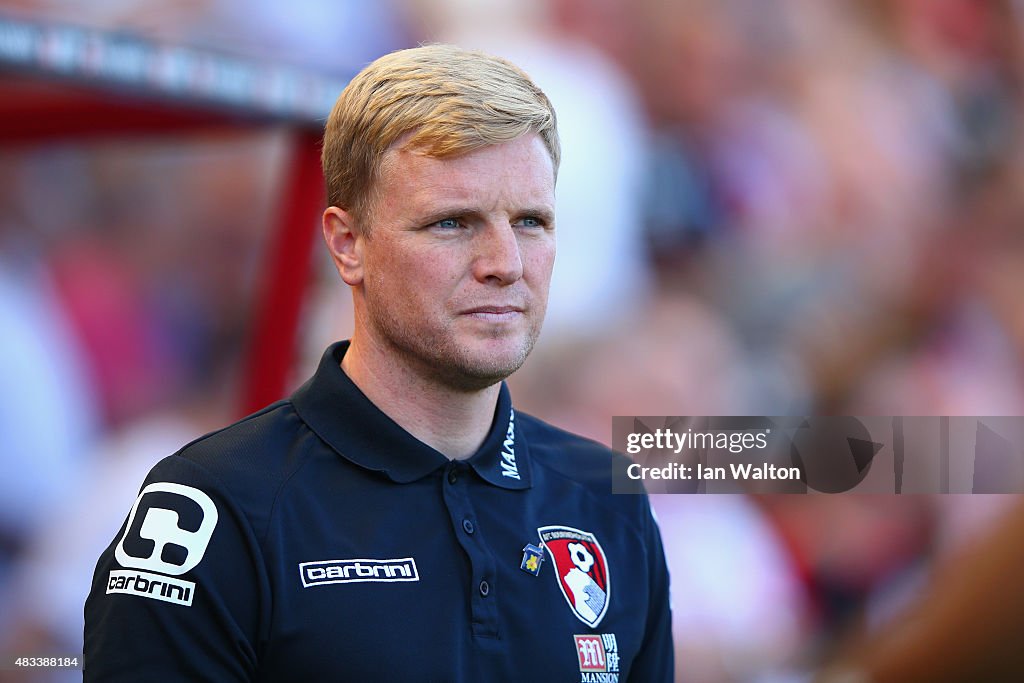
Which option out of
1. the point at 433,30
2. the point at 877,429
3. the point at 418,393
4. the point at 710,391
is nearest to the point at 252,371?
the point at 418,393

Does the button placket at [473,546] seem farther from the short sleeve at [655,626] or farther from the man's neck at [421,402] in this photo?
the short sleeve at [655,626]

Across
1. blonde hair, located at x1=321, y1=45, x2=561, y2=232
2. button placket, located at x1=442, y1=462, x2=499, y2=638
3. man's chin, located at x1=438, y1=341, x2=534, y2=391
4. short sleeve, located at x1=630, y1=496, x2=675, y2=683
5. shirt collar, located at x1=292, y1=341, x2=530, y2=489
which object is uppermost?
blonde hair, located at x1=321, y1=45, x2=561, y2=232

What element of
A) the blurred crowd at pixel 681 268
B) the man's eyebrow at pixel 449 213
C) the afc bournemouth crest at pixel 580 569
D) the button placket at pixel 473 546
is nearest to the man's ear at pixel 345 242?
the man's eyebrow at pixel 449 213

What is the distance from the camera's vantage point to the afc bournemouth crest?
1.37 m

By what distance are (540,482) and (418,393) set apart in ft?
0.69

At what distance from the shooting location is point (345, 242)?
1382 mm

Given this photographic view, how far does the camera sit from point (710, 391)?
3.73 meters

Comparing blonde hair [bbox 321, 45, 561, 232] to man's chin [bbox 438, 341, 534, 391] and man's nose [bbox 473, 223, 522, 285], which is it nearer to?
man's nose [bbox 473, 223, 522, 285]

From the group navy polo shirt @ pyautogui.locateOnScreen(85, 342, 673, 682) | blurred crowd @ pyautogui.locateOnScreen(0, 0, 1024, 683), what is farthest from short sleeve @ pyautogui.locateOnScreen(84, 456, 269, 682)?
blurred crowd @ pyautogui.locateOnScreen(0, 0, 1024, 683)

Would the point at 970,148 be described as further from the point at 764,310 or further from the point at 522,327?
the point at 522,327

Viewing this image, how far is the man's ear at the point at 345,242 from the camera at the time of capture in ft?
4.48

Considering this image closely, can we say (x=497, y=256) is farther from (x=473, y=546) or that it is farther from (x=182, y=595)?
(x=182, y=595)

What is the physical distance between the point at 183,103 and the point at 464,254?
31.1 inches

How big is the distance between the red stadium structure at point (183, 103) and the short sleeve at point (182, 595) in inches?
31.1
